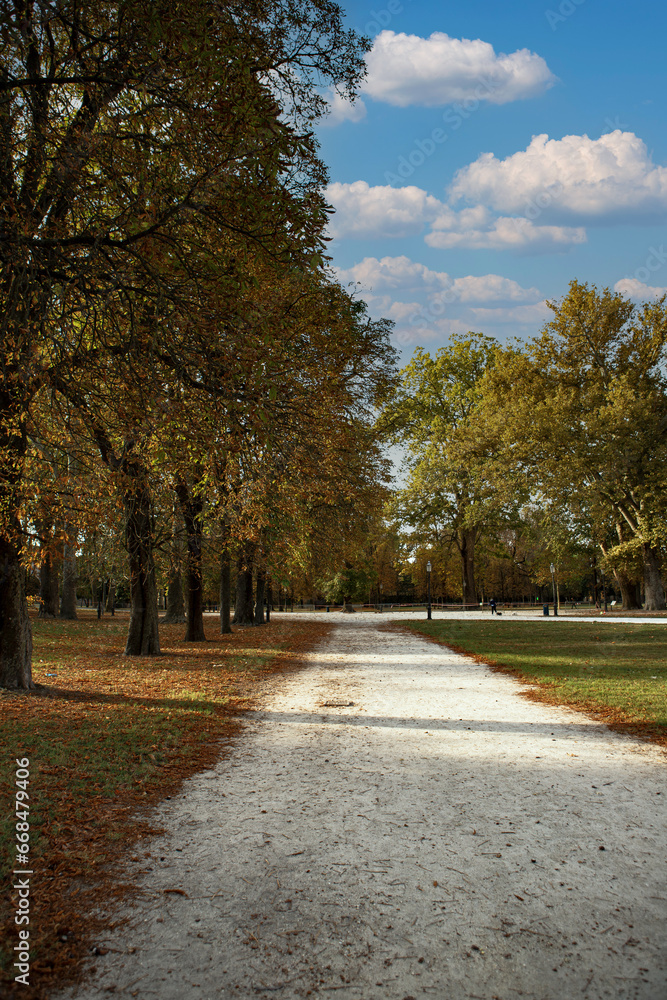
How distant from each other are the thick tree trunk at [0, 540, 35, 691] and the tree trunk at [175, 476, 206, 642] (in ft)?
12.6

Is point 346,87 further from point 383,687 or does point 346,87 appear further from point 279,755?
point 383,687

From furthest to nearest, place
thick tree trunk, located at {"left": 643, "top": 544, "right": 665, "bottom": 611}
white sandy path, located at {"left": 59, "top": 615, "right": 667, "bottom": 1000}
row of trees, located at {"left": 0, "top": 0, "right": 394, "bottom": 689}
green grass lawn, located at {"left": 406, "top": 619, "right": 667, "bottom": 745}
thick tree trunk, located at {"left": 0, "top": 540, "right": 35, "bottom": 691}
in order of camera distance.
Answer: thick tree trunk, located at {"left": 643, "top": 544, "right": 665, "bottom": 611}
thick tree trunk, located at {"left": 0, "top": 540, "right": 35, "bottom": 691}
green grass lawn, located at {"left": 406, "top": 619, "right": 667, "bottom": 745}
row of trees, located at {"left": 0, "top": 0, "right": 394, "bottom": 689}
white sandy path, located at {"left": 59, "top": 615, "right": 667, "bottom": 1000}

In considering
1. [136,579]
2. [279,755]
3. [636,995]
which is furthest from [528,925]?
[136,579]

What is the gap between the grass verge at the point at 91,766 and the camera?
3.04 m

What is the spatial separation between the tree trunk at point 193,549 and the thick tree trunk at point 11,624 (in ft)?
12.6

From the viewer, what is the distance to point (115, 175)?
16.0 ft

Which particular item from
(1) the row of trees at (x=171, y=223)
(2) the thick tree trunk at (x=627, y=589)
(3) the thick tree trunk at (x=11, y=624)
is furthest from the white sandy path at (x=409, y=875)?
(2) the thick tree trunk at (x=627, y=589)

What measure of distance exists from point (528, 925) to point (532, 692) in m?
6.89

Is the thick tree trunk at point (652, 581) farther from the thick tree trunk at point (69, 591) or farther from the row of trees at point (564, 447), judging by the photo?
the thick tree trunk at point (69, 591)

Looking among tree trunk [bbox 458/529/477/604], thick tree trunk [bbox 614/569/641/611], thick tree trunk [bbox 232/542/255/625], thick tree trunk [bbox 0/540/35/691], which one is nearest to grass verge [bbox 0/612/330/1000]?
thick tree trunk [bbox 0/540/35/691]

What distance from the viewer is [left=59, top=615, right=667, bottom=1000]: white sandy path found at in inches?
105

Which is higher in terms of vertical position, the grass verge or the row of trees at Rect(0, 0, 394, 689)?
the row of trees at Rect(0, 0, 394, 689)
